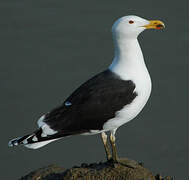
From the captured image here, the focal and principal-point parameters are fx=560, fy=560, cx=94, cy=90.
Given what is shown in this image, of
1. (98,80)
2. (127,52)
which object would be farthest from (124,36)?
(98,80)

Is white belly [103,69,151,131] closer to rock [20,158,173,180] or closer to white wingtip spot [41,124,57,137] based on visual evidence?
rock [20,158,173,180]

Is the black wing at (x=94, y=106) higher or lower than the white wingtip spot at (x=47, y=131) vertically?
higher

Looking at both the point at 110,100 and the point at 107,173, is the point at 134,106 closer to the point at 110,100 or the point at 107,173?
the point at 110,100

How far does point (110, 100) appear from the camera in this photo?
5664 millimetres

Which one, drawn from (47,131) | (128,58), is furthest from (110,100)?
(47,131)

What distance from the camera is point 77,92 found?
5.79 metres

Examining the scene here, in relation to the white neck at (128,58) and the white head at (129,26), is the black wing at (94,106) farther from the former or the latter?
the white head at (129,26)

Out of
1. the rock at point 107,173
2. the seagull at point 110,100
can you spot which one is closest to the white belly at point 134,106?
the seagull at point 110,100

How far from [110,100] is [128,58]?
0.47 metres

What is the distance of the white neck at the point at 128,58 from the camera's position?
5.70 meters

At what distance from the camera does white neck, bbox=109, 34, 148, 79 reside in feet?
18.7

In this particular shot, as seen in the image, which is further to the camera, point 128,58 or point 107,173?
point 128,58

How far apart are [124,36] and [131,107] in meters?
0.73

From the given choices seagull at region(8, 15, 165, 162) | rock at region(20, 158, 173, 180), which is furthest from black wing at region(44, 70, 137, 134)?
rock at region(20, 158, 173, 180)
